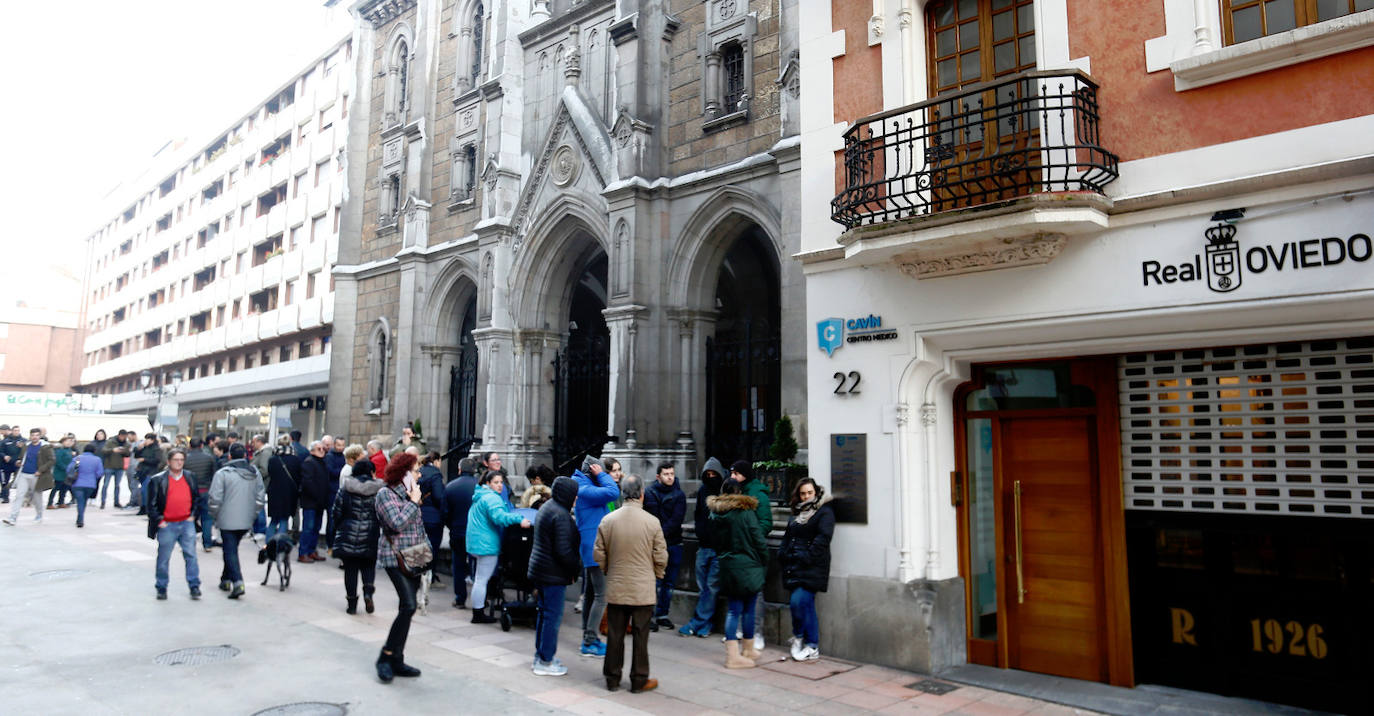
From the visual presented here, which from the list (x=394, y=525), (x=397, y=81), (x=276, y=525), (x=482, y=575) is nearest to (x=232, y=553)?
(x=276, y=525)

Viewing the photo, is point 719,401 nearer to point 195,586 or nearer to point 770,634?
point 770,634

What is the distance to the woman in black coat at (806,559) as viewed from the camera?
323 inches

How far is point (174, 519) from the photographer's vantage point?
33.2ft

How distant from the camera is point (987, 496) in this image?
870cm

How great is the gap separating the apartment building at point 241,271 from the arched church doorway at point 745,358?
12.9 metres

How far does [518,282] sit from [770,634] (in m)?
9.88

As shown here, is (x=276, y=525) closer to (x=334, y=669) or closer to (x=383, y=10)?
(x=334, y=669)

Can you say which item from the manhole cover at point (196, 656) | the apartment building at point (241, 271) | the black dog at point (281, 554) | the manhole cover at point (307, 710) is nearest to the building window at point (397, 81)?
the apartment building at point (241, 271)

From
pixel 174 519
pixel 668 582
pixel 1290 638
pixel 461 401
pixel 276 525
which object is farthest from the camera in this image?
pixel 461 401

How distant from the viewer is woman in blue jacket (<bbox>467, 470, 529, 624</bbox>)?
9328 mm

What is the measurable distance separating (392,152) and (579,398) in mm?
9064

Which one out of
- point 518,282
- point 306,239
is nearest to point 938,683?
point 518,282

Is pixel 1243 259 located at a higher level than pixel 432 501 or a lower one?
higher

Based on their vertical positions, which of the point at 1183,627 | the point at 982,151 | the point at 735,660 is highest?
the point at 982,151
